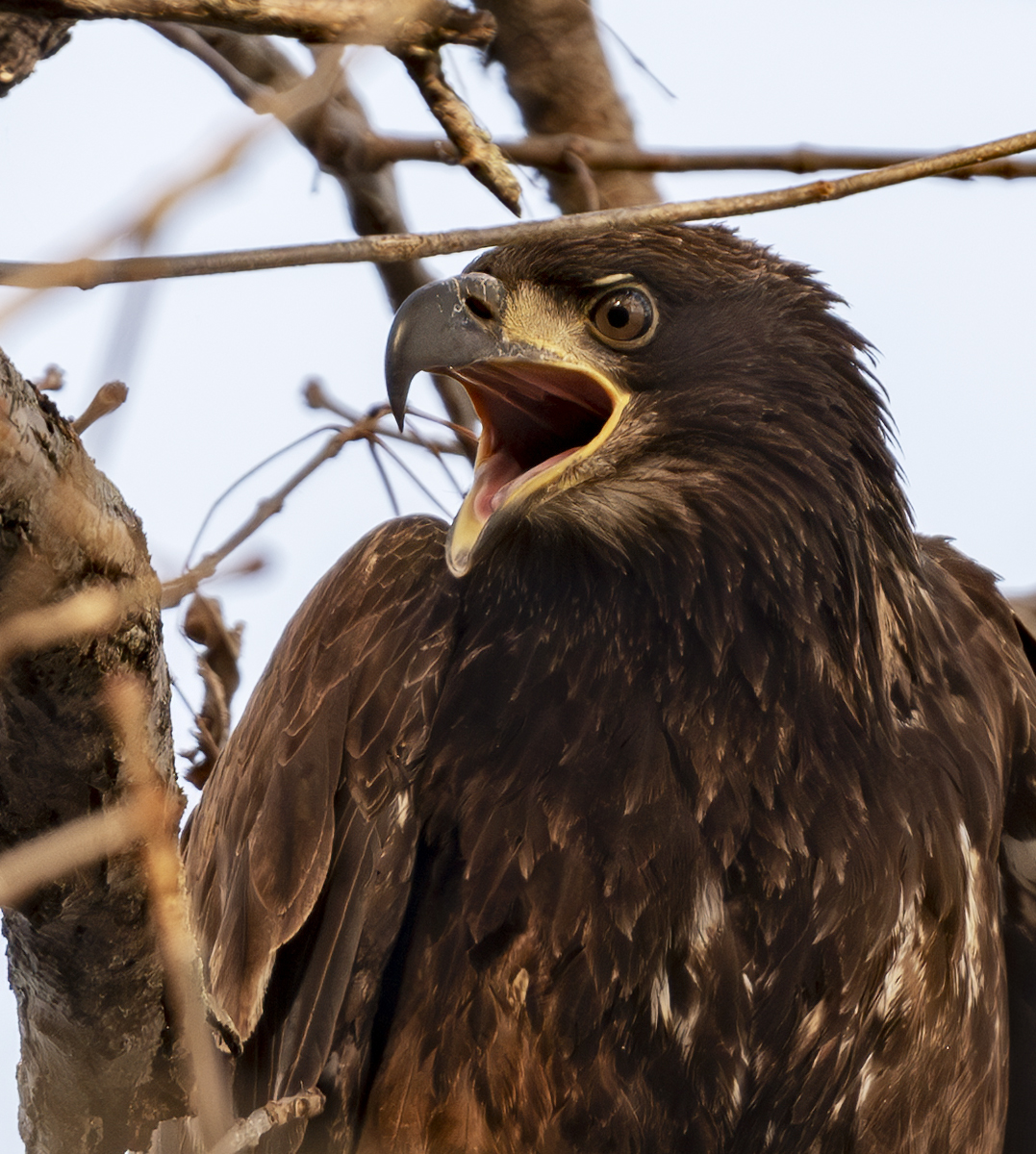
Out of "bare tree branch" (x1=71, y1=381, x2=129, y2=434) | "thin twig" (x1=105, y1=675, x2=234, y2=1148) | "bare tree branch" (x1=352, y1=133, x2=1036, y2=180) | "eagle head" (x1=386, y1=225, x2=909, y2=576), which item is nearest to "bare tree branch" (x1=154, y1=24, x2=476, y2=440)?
"bare tree branch" (x1=352, y1=133, x2=1036, y2=180)

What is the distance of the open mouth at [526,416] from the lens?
3.09m

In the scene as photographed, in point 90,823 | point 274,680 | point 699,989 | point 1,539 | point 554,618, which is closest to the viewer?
point 1,539

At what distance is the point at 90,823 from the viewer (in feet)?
5.85

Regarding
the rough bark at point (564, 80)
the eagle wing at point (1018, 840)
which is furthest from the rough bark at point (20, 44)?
the eagle wing at point (1018, 840)

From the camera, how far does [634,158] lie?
3973 millimetres

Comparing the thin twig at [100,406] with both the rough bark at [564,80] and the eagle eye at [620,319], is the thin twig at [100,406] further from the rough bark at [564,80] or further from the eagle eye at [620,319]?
the rough bark at [564,80]

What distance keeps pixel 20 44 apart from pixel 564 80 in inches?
80.2

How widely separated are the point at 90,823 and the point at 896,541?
7.21 feet

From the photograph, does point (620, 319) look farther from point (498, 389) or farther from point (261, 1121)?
point (261, 1121)

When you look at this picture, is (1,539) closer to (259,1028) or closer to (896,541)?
(259,1028)

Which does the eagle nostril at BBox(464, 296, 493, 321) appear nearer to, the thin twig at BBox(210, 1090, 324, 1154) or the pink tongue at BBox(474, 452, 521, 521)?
the pink tongue at BBox(474, 452, 521, 521)

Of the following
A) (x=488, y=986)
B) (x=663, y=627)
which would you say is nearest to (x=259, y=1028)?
(x=488, y=986)

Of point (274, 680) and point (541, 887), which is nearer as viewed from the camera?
point (541, 887)

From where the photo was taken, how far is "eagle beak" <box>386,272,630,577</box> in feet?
9.84
